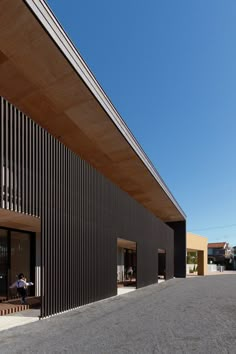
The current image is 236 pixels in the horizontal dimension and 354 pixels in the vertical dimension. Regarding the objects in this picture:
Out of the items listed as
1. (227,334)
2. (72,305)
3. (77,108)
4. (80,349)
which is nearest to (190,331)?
(227,334)

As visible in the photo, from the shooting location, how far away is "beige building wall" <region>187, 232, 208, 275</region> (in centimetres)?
4622

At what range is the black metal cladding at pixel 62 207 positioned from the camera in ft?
31.0

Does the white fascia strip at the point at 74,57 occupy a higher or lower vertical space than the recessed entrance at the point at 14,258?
higher

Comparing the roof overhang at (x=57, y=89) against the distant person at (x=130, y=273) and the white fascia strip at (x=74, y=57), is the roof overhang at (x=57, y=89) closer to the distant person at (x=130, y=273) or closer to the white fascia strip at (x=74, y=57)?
the white fascia strip at (x=74, y=57)

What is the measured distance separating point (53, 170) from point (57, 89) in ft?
11.8

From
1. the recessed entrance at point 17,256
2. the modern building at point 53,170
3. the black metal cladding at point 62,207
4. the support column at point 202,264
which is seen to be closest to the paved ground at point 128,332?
the black metal cladding at point 62,207

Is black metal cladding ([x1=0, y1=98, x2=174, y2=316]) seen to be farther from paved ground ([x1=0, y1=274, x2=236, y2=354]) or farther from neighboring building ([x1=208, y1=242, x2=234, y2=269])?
neighboring building ([x1=208, y1=242, x2=234, y2=269])

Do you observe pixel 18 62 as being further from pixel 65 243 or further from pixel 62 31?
pixel 65 243

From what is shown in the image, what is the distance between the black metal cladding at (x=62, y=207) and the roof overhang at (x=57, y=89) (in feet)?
7.73

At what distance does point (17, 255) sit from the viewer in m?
13.8

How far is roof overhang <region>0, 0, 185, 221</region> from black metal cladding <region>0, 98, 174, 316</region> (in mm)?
2356

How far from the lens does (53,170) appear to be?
11453mm

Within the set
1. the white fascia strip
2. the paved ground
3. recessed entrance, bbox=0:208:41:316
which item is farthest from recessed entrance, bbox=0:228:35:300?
the white fascia strip

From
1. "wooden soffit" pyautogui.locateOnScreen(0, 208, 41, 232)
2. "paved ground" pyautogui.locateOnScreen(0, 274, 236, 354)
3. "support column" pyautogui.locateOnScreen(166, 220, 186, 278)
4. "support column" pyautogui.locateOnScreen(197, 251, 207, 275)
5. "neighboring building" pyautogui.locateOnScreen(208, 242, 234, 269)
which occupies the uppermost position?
"wooden soffit" pyautogui.locateOnScreen(0, 208, 41, 232)
